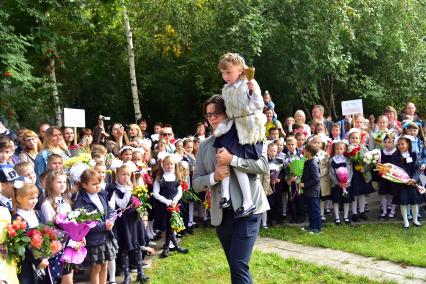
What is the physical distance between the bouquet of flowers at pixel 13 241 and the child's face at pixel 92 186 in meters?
1.24

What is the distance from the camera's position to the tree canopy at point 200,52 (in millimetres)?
11080

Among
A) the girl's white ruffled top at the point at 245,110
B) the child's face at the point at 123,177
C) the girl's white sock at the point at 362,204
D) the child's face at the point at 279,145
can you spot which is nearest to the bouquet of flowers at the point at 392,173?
the girl's white sock at the point at 362,204

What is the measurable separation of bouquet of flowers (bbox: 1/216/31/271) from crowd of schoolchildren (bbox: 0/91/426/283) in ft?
0.33

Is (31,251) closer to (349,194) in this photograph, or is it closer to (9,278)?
(9,278)

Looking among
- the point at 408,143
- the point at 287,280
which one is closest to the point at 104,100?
the point at 408,143

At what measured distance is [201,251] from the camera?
277 inches

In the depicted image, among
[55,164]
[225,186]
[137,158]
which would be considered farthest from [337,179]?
[225,186]

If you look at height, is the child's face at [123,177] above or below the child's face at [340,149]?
below

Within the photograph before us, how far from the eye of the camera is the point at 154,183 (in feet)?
23.7

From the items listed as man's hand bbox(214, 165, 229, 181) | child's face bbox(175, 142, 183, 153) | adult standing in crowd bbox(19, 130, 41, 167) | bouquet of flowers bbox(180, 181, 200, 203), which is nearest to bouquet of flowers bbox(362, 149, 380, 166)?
bouquet of flowers bbox(180, 181, 200, 203)

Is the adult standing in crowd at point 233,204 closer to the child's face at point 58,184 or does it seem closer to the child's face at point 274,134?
the child's face at point 58,184

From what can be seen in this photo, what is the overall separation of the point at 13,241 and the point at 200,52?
11.1 meters

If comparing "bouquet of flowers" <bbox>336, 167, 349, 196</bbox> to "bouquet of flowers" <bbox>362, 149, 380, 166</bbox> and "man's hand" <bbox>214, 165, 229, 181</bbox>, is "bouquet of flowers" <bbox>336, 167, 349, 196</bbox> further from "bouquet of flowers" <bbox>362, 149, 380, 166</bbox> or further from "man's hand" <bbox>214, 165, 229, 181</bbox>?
"man's hand" <bbox>214, 165, 229, 181</bbox>

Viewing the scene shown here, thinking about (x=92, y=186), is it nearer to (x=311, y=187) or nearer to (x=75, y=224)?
(x=75, y=224)
